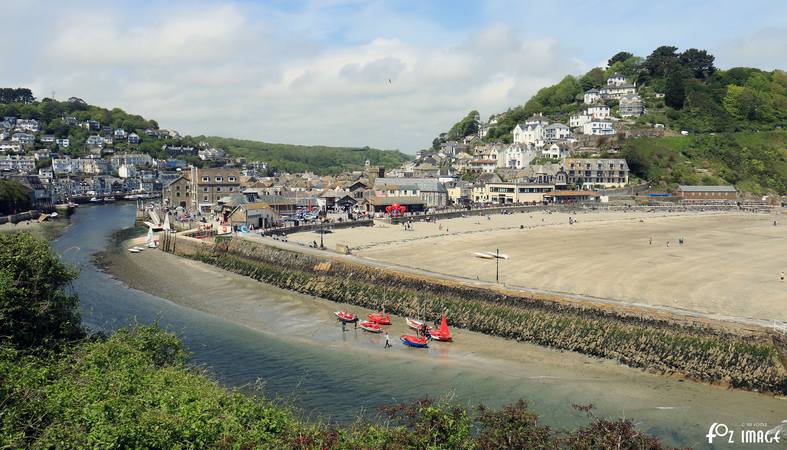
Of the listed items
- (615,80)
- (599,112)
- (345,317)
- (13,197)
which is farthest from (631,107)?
(13,197)

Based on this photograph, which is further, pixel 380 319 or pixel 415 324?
pixel 380 319

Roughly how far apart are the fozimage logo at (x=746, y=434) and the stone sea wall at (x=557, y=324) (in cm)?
396

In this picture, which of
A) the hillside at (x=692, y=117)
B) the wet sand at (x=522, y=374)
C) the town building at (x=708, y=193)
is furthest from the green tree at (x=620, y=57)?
the wet sand at (x=522, y=374)

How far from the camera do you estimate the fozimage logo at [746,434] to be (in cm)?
2006

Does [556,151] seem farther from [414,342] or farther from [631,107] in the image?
Answer: [414,342]

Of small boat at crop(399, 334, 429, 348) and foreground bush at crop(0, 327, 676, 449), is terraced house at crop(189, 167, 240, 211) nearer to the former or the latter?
small boat at crop(399, 334, 429, 348)

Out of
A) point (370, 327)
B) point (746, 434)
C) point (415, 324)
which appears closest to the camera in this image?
point (746, 434)

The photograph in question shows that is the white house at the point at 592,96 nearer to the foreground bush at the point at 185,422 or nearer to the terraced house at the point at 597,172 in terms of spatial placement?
the terraced house at the point at 597,172

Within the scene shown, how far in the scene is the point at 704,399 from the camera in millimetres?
23297

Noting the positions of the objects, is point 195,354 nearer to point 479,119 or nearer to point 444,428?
point 444,428

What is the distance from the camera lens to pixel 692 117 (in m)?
132

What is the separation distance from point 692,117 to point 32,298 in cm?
13983

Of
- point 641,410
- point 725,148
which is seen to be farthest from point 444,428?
point 725,148

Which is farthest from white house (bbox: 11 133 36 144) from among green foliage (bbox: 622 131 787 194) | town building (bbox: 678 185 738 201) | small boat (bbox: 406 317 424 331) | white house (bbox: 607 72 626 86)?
small boat (bbox: 406 317 424 331)
